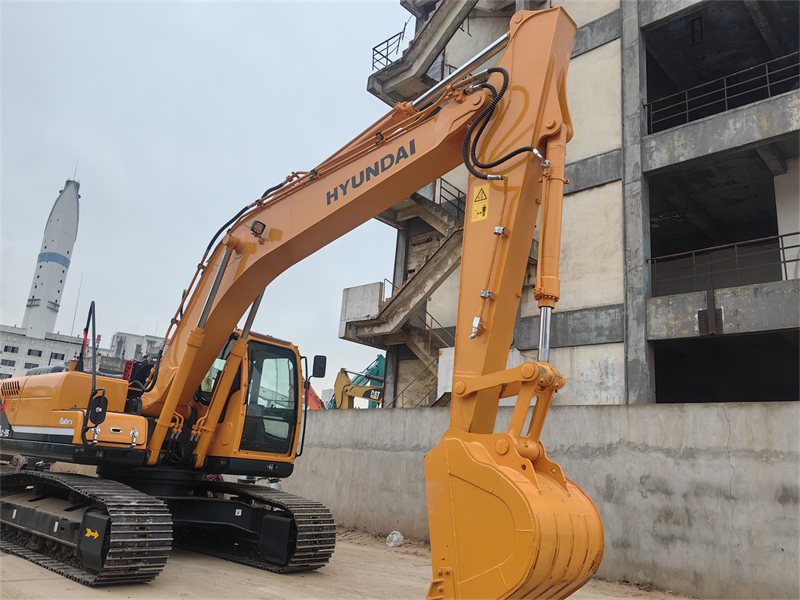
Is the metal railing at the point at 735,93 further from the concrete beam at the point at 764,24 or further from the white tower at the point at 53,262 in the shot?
the white tower at the point at 53,262

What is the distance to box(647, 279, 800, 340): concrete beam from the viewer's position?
37.4ft

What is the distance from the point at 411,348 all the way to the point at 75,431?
12.8m

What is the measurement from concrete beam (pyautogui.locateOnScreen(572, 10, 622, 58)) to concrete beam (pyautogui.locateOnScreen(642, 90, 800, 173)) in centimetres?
326

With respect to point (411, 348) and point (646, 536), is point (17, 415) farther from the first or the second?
point (411, 348)

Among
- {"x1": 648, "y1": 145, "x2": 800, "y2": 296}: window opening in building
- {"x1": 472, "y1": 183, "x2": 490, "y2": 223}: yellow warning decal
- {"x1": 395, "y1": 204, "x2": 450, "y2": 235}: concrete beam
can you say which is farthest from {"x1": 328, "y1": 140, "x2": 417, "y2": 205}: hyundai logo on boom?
{"x1": 395, "y1": 204, "x2": 450, "y2": 235}: concrete beam

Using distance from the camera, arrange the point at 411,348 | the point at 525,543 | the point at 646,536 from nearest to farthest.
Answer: the point at 525,543, the point at 646,536, the point at 411,348

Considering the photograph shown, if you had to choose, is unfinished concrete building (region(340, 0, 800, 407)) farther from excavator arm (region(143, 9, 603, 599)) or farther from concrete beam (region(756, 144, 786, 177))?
excavator arm (region(143, 9, 603, 599))

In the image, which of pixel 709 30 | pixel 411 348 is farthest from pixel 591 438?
pixel 709 30

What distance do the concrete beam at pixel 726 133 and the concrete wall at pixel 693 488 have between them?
707 cm

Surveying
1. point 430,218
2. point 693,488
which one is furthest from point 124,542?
point 430,218

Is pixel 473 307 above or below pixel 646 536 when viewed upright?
above

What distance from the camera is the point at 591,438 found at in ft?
30.6

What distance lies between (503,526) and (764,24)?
15.4 metres

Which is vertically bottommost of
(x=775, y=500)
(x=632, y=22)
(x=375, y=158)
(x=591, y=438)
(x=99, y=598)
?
(x=99, y=598)
